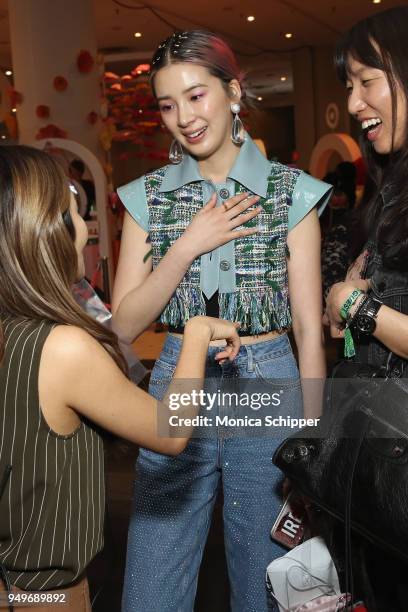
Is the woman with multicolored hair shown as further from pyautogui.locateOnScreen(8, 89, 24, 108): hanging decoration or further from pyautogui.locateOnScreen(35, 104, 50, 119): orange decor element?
pyautogui.locateOnScreen(8, 89, 24, 108): hanging decoration

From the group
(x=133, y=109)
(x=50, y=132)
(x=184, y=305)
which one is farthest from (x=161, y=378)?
(x=133, y=109)

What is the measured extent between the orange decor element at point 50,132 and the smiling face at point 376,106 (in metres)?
5.62

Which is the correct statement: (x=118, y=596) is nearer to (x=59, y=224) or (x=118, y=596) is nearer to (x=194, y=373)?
(x=194, y=373)

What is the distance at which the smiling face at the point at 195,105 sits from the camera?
5.57ft

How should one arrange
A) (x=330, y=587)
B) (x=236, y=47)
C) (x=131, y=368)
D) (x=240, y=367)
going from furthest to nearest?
1. (x=236, y=47)
2. (x=131, y=368)
3. (x=240, y=367)
4. (x=330, y=587)

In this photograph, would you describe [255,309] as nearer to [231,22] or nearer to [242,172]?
[242,172]

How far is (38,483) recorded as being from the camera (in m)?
1.27

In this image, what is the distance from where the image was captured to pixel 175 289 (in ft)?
5.63

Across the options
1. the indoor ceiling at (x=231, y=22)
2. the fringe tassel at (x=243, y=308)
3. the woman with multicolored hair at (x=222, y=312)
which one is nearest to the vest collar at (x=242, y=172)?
the woman with multicolored hair at (x=222, y=312)

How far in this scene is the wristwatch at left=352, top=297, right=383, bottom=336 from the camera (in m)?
1.41

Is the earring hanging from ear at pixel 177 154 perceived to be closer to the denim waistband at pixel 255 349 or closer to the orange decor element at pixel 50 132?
the denim waistband at pixel 255 349

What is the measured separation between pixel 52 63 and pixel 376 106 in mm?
5867

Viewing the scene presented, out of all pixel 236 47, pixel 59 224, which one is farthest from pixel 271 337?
pixel 236 47

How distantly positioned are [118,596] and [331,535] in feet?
4.77
